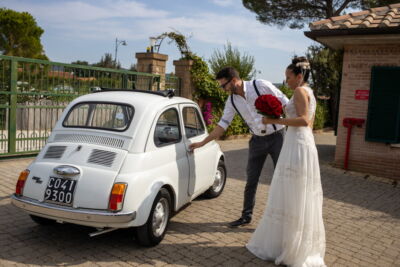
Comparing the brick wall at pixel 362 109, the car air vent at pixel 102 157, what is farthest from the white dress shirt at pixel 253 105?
the brick wall at pixel 362 109

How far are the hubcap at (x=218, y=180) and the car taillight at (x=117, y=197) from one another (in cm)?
271

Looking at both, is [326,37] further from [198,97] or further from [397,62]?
[198,97]

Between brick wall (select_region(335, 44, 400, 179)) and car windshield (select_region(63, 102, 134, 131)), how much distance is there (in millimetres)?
6580

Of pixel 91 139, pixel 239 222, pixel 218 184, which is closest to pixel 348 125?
pixel 218 184

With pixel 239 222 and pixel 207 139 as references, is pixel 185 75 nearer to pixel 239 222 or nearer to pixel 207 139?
pixel 207 139

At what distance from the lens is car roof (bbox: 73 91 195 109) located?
14.8 feet

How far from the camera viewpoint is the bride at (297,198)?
3.85 m

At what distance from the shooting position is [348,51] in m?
9.30

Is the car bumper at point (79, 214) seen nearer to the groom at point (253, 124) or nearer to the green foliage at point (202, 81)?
the groom at point (253, 124)

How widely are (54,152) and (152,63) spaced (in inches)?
313

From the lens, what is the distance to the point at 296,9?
77.0ft

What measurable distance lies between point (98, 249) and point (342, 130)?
717 cm

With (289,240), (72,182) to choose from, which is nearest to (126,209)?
(72,182)

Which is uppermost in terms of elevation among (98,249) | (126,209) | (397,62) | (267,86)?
(397,62)
